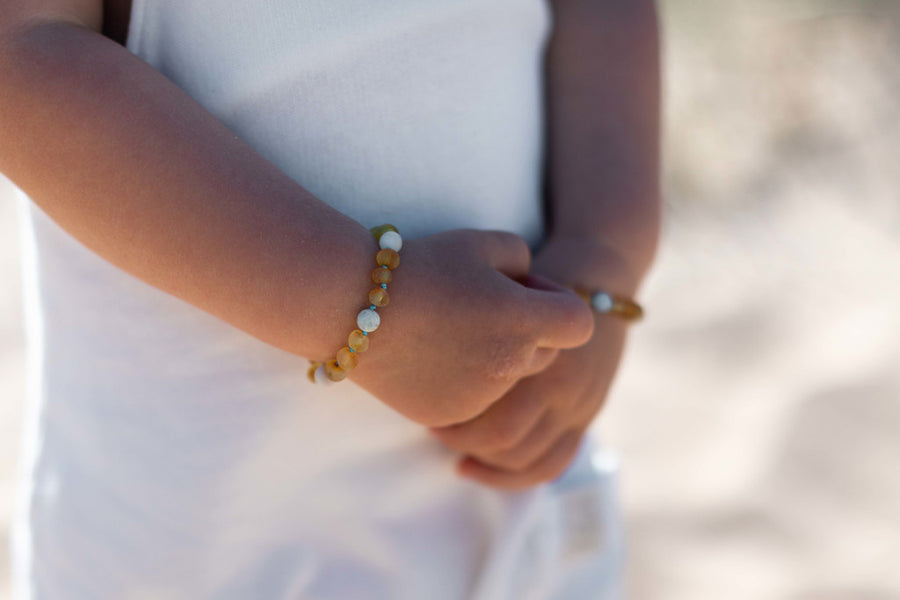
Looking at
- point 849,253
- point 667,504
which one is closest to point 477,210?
point 667,504

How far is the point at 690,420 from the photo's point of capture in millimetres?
1611

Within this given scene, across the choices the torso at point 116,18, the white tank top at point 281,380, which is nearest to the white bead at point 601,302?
the white tank top at point 281,380

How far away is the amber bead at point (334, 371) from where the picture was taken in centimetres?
62

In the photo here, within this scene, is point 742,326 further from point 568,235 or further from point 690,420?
point 568,235

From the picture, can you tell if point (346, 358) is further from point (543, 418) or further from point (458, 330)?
point (543, 418)

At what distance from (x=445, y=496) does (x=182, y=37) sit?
0.50 m

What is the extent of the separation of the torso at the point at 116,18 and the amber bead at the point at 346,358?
1.07ft

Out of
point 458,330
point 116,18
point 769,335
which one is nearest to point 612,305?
point 458,330

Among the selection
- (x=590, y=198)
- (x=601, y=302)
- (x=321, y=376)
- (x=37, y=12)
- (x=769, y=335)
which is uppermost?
(x=769, y=335)

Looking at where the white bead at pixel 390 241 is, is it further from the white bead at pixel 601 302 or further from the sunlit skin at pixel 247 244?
the white bead at pixel 601 302

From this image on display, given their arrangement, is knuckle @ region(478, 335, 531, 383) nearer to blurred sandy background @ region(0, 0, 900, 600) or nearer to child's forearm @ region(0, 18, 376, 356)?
child's forearm @ region(0, 18, 376, 356)

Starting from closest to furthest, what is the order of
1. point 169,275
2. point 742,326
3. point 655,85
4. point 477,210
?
point 169,275 → point 477,210 → point 655,85 → point 742,326

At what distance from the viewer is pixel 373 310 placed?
0.60 metres

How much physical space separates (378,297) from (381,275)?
0.02 meters
